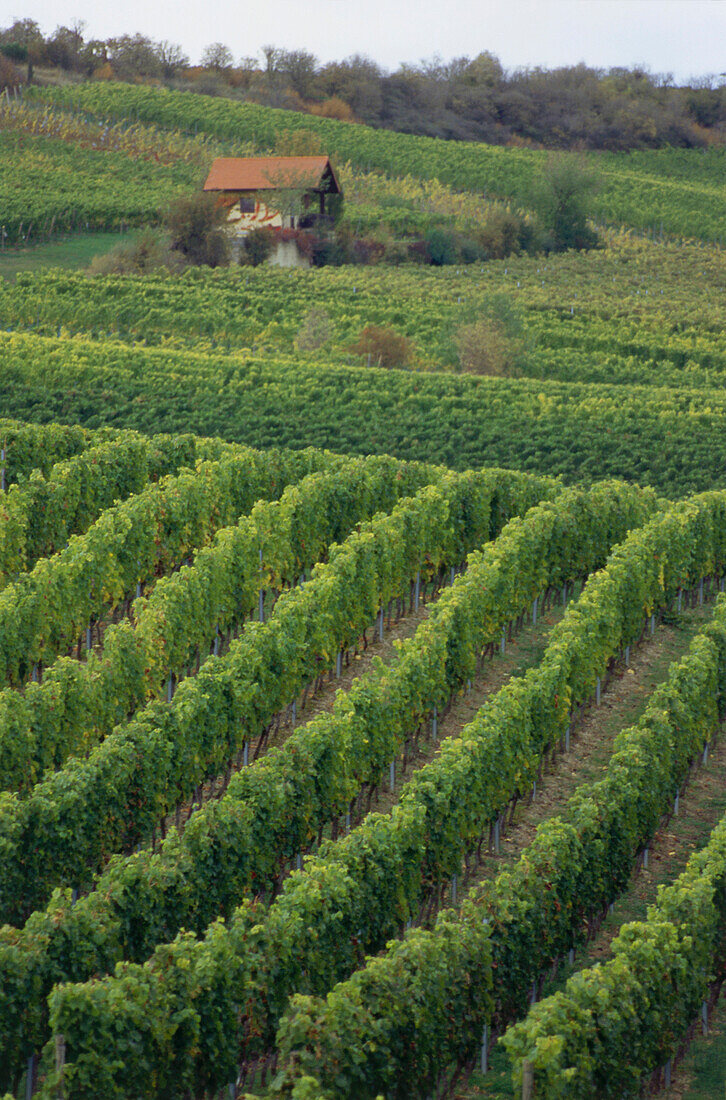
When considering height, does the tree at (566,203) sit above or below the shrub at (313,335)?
above

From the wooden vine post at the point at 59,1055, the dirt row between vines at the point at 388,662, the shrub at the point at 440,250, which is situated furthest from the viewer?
the shrub at the point at 440,250

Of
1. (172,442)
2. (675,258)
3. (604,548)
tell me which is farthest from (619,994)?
(675,258)

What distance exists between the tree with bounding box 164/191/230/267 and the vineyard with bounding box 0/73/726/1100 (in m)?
22.6

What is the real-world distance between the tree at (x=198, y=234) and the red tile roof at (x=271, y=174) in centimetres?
311

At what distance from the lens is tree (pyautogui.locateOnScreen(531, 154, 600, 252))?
266 feet

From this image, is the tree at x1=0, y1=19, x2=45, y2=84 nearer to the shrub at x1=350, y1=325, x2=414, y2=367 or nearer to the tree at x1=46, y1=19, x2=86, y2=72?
the tree at x1=46, y1=19, x2=86, y2=72

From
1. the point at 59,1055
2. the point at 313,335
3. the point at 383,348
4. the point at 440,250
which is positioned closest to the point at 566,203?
the point at 440,250

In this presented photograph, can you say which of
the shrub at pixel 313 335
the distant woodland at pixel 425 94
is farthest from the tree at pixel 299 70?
the shrub at pixel 313 335

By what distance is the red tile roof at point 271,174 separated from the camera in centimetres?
7094

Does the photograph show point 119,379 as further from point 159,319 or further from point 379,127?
point 379,127

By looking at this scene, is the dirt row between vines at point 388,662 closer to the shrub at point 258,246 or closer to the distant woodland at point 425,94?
the shrub at point 258,246

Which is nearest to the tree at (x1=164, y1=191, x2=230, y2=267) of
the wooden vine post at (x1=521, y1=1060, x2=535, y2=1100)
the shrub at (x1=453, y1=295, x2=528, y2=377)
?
the shrub at (x1=453, y1=295, x2=528, y2=377)

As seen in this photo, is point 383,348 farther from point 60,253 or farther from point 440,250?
point 60,253

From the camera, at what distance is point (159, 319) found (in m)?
55.1
